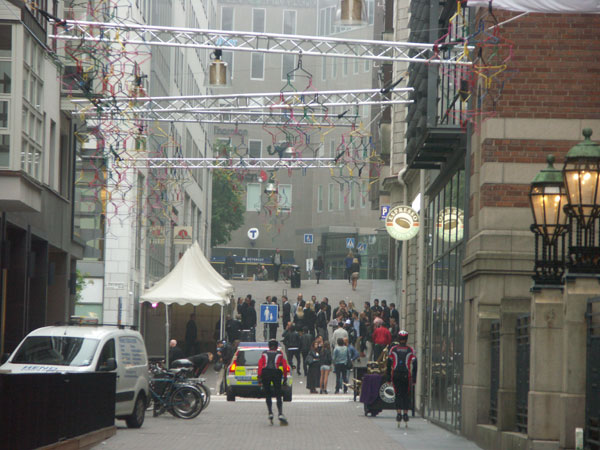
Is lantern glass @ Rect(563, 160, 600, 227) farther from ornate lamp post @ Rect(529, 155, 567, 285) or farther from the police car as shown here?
the police car

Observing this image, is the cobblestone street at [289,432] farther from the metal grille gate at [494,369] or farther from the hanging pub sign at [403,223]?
the hanging pub sign at [403,223]

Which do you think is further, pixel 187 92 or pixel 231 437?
pixel 187 92

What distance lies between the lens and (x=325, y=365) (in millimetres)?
35531

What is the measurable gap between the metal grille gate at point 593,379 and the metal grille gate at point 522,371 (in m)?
3.24

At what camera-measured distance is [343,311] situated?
41.2 m

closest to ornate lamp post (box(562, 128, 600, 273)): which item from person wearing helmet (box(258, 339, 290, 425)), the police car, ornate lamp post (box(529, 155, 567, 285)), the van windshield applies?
ornate lamp post (box(529, 155, 567, 285))

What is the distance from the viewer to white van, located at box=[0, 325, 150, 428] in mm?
19609

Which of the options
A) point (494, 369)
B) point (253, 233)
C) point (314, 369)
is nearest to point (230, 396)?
point (314, 369)

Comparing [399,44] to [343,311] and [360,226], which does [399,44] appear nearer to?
[343,311]

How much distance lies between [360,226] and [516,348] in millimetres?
77051

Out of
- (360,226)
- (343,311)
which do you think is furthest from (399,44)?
(360,226)

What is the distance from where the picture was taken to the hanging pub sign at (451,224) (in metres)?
21.4

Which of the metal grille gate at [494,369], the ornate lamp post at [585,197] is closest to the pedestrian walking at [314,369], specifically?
the metal grille gate at [494,369]

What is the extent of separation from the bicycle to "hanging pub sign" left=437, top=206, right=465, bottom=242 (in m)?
5.87
